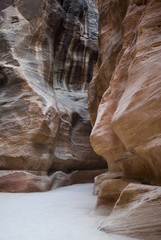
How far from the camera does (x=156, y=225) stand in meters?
2.26

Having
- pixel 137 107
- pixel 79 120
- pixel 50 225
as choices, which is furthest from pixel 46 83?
pixel 50 225

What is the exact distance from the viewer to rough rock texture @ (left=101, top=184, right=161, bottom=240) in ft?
7.48

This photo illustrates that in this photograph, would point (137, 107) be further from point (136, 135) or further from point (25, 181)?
point (25, 181)

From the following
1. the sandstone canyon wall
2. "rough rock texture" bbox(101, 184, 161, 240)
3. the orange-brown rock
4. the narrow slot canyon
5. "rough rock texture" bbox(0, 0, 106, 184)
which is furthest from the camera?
"rough rock texture" bbox(0, 0, 106, 184)

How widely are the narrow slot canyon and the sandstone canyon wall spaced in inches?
0.7

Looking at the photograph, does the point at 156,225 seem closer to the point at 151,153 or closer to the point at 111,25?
the point at 151,153

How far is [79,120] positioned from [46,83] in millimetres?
2803

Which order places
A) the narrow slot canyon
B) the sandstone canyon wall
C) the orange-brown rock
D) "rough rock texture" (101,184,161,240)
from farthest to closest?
the orange-brown rock, the narrow slot canyon, the sandstone canyon wall, "rough rock texture" (101,184,161,240)

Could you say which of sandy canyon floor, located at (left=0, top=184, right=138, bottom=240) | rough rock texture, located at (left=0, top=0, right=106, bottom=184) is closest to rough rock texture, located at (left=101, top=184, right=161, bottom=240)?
sandy canyon floor, located at (left=0, top=184, right=138, bottom=240)

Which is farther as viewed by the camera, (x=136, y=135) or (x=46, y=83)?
(x=46, y=83)

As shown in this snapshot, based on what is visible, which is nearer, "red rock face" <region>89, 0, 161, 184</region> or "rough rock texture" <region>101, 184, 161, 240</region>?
"rough rock texture" <region>101, 184, 161, 240</region>

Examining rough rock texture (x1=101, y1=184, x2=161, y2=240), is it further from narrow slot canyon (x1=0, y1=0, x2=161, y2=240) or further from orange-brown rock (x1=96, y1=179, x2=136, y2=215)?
orange-brown rock (x1=96, y1=179, x2=136, y2=215)

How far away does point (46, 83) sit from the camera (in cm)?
1050

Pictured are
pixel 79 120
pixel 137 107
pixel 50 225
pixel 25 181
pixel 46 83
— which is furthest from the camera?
pixel 79 120
